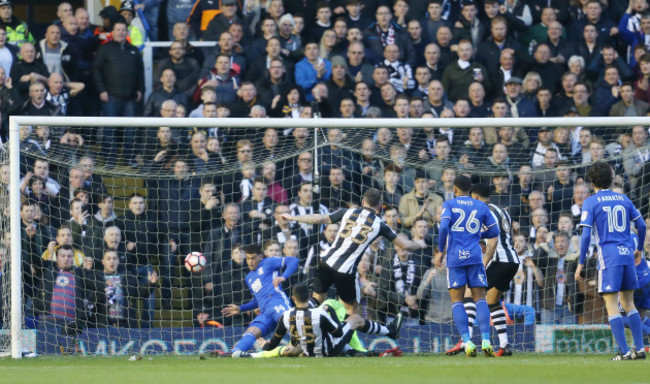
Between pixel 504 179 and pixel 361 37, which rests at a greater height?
pixel 361 37

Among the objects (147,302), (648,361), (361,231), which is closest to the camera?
(648,361)

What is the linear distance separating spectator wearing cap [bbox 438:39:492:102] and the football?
197 inches

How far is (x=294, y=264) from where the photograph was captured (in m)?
13.4

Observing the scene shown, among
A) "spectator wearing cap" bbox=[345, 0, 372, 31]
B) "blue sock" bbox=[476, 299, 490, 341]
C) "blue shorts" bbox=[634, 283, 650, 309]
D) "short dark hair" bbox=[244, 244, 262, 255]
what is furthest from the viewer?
"spectator wearing cap" bbox=[345, 0, 372, 31]

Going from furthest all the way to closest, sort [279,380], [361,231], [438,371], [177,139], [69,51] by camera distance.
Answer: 1. [69,51]
2. [177,139]
3. [361,231]
4. [438,371]
5. [279,380]

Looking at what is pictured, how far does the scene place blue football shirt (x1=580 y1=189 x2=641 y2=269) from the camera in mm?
11250

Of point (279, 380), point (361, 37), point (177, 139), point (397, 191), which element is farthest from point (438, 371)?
point (361, 37)

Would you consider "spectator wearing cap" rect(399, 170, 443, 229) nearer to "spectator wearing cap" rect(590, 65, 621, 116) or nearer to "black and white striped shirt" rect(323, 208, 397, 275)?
"black and white striped shirt" rect(323, 208, 397, 275)

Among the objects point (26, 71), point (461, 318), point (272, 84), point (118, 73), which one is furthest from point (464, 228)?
point (26, 71)

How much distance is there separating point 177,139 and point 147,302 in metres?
2.26

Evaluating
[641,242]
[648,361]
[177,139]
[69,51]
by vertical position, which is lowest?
[648,361]

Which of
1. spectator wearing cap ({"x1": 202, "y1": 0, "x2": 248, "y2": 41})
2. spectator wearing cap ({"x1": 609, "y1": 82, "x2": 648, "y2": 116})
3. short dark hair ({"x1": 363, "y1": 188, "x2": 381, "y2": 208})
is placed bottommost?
short dark hair ({"x1": 363, "y1": 188, "x2": 381, "y2": 208})

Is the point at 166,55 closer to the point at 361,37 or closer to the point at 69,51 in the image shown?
the point at 69,51

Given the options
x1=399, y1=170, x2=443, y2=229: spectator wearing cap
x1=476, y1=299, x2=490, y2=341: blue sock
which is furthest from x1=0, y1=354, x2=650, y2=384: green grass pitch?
x1=399, y1=170, x2=443, y2=229: spectator wearing cap
